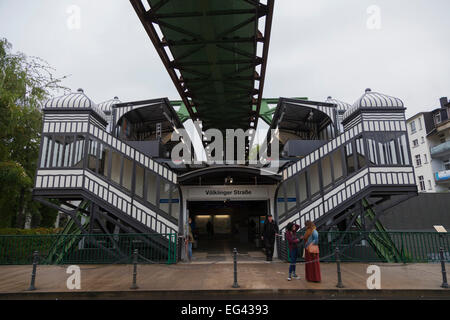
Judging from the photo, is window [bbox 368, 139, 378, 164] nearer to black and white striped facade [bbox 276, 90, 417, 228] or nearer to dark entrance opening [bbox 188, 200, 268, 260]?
black and white striped facade [bbox 276, 90, 417, 228]

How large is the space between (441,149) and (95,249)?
40.8 metres

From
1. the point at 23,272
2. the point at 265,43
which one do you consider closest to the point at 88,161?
the point at 23,272

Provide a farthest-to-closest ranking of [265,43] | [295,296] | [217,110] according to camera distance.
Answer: [217,110] < [265,43] < [295,296]

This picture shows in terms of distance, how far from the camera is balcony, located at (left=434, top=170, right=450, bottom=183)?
3475cm

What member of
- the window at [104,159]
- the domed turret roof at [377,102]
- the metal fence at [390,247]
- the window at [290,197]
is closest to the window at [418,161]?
the domed turret roof at [377,102]

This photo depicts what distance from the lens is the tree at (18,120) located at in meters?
14.8

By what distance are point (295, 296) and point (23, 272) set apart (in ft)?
31.8

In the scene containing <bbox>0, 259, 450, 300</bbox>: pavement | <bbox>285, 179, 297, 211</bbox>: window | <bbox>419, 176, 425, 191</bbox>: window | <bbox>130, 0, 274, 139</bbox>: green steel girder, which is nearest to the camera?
<bbox>0, 259, 450, 300</bbox>: pavement

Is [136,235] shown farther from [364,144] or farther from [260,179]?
[364,144]

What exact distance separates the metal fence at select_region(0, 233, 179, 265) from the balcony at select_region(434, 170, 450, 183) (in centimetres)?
3782

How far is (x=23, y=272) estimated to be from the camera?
33.1 feet

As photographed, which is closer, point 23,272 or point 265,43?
point 23,272

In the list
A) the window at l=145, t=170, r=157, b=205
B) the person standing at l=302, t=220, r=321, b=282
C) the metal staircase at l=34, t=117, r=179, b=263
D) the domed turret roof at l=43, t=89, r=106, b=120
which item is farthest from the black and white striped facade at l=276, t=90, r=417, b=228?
the domed turret roof at l=43, t=89, r=106, b=120
